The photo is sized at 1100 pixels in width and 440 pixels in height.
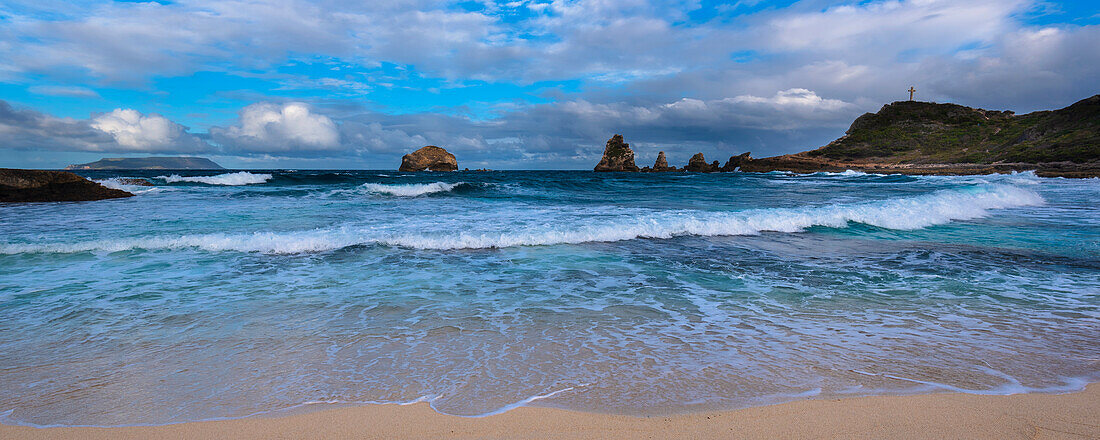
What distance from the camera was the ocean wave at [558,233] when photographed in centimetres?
853

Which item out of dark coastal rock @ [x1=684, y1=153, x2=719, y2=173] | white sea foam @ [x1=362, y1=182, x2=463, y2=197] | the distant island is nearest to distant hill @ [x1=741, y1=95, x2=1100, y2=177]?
the distant island

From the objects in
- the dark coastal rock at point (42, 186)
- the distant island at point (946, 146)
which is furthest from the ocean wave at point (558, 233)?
the distant island at point (946, 146)

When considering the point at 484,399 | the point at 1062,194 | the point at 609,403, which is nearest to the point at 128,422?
the point at 484,399

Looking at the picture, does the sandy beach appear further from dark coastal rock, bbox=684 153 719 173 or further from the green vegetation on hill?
dark coastal rock, bbox=684 153 719 173

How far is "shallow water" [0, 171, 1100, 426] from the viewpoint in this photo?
9.87 ft

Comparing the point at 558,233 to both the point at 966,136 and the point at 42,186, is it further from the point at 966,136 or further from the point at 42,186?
the point at 966,136

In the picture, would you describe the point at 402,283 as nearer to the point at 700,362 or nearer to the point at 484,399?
the point at 484,399

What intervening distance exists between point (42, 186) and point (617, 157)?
81.8 metres

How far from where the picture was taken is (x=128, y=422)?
8.75ft

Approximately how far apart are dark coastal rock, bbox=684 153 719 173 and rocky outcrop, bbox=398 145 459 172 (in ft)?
152

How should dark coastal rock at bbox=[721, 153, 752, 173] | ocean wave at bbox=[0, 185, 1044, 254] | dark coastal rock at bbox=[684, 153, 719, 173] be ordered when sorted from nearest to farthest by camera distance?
ocean wave at bbox=[0, 185, 1044, 254]
dark coastal rock at bbox=[721, 153, 752, 173]
dark coastal rock at bbox=[684, 153, 719, 173]

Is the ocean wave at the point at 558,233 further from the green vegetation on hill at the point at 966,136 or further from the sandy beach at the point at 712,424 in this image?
the green vegetation on hill at the point at 966,136

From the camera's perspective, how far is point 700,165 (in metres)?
88.8

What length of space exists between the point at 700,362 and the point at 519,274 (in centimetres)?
360
